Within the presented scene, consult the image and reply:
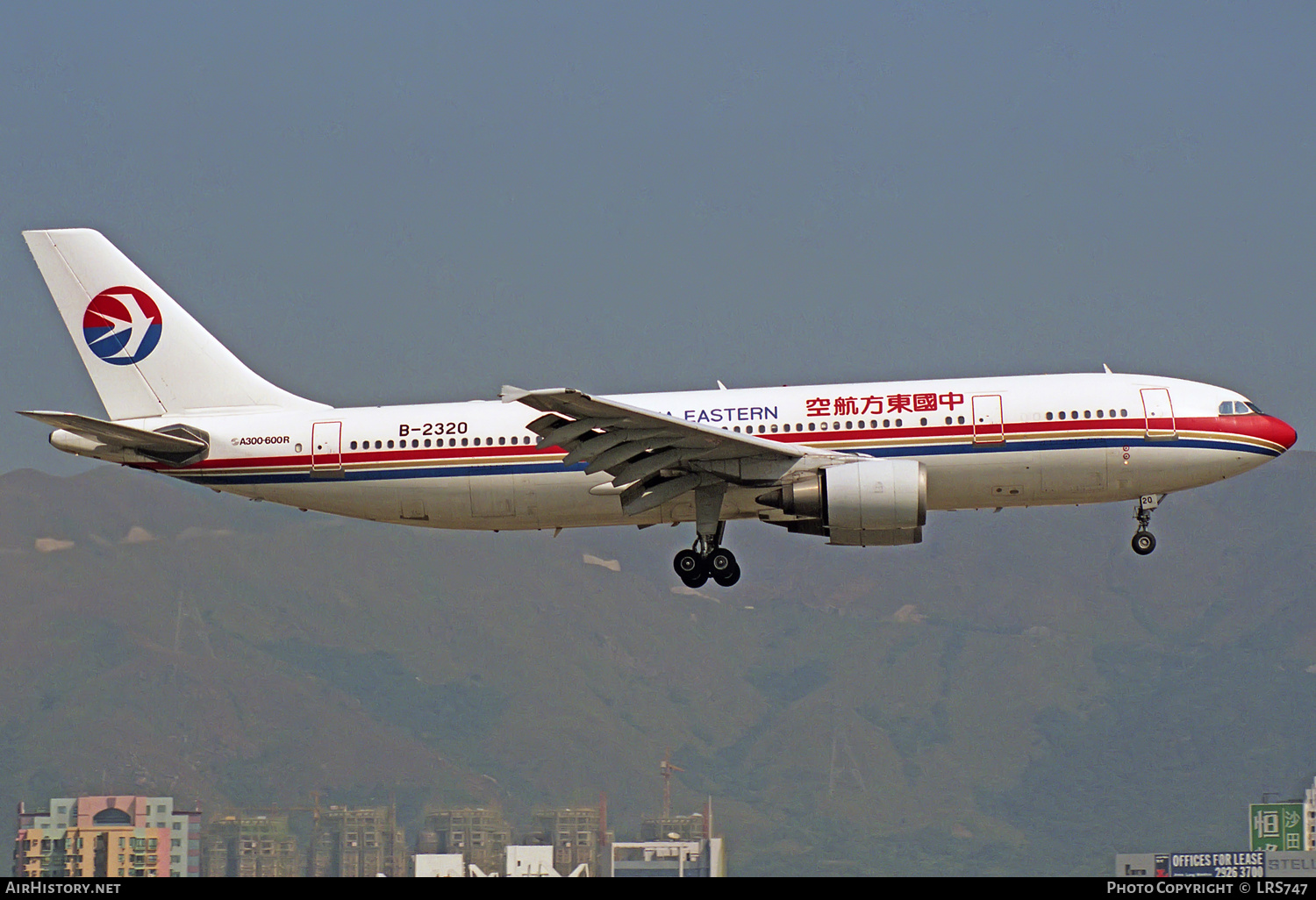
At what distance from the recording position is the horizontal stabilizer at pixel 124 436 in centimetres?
4069

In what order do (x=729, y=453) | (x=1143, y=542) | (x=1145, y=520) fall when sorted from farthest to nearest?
(x=1143, y=542) < (x=1145, y=520) < (x=729, y=453)

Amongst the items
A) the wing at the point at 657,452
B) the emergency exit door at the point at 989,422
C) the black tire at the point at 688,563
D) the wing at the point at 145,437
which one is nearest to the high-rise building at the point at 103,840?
the wing at the point at 145,437

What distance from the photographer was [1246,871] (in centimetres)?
16762

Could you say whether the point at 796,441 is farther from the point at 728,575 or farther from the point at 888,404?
the point at 728,575

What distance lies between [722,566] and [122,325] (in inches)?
696

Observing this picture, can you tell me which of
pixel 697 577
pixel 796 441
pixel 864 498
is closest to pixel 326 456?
pixel 697 577

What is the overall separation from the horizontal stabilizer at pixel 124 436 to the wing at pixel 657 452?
9.09 m

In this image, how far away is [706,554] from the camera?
4228 cm

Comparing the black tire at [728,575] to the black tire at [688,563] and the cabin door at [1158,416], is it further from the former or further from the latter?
the cabin door at [1158,416]

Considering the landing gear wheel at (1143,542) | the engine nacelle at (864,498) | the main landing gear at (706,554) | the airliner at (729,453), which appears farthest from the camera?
the landing gear wheel at (1143,542)

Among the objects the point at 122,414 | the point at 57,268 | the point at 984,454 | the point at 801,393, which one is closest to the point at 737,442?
the point at 801,393

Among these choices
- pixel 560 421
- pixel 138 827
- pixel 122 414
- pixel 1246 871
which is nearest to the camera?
pixel 560 421
